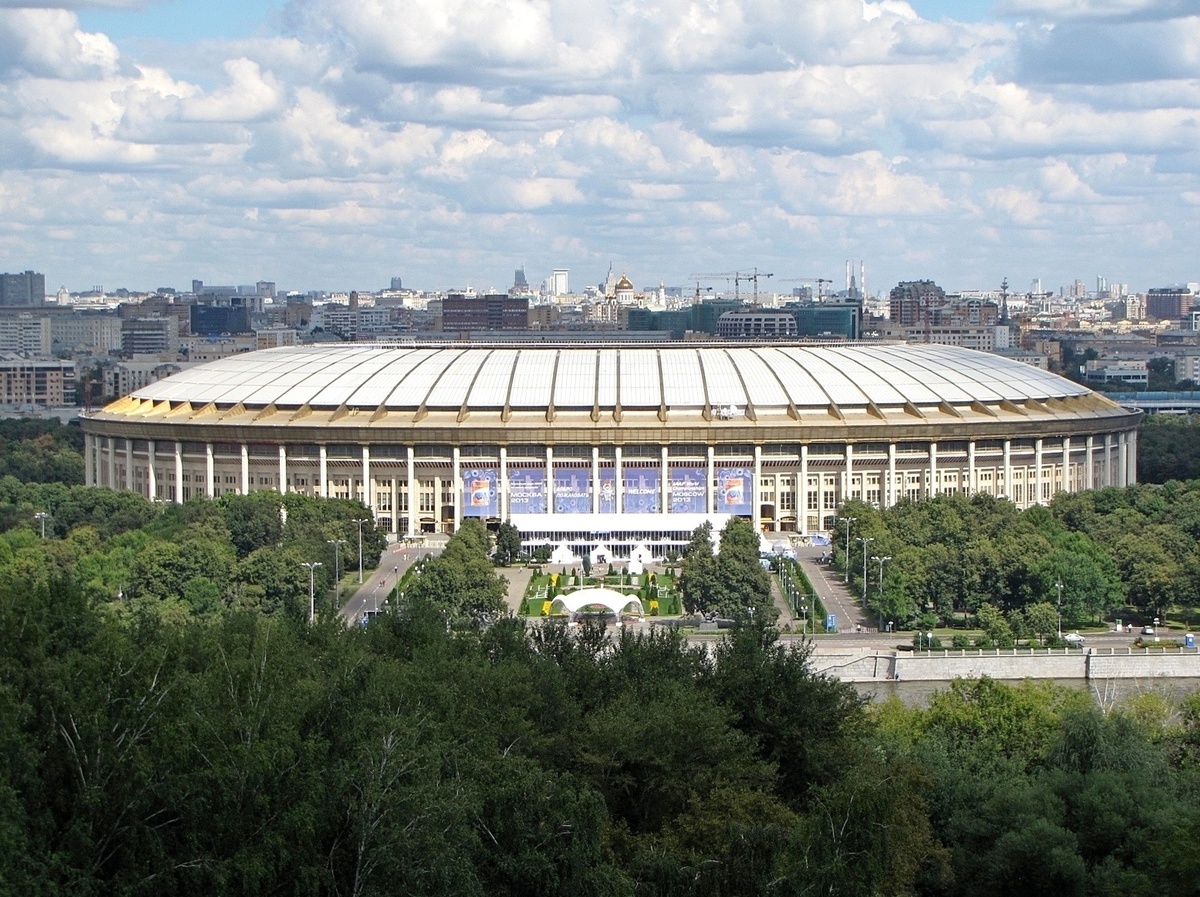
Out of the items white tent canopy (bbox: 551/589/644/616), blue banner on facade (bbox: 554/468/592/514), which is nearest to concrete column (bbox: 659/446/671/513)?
blue banner on facade (bbox: 554/468/592/514)

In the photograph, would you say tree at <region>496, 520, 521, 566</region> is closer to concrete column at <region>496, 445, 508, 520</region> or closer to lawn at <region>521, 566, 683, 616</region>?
lawn at <region>521, 566, 683, 616</region>

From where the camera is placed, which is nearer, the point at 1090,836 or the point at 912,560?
the point at 1090,836

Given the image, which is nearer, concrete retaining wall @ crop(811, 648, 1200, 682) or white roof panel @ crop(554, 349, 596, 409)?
concrete retaining wall @ crop(811, 648, 1200, 682)

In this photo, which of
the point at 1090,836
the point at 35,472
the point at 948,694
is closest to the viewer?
the point at 1090,836

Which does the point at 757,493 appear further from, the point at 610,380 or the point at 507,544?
the point at 507,544

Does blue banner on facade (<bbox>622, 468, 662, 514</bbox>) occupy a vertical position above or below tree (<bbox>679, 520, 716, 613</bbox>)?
above

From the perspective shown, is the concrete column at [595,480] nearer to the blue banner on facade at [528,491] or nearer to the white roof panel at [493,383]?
the blue banner on facade at [528,491]

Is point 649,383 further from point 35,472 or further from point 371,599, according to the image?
point 35,472

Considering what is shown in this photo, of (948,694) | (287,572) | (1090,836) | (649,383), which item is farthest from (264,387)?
(1090,836)
